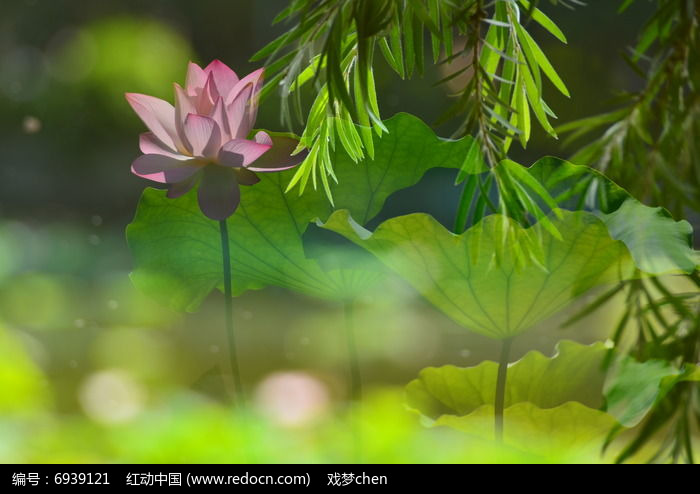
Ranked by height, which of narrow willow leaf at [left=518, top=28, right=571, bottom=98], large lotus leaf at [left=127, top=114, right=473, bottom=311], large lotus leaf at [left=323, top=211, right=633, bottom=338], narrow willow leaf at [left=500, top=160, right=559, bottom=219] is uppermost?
narrow willow leaf at [left=518, top=28, right=571, bottom=98]

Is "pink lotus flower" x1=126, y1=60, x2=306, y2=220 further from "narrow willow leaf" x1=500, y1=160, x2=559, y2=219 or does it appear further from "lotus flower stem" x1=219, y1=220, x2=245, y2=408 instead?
"narrow willow leaf" x1=500, y1=160, x2=559, y2=219

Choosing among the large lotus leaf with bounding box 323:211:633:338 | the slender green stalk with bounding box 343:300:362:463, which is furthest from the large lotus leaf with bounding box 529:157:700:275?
the slender green stalk with bounding box 343:300:362:463

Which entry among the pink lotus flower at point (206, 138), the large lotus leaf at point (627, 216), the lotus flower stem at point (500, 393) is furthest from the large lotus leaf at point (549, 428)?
the pink lotus flower at point (206, 138)

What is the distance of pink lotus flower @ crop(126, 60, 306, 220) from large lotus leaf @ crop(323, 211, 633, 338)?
0.22 feet

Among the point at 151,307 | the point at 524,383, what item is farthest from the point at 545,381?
the point at 151,307

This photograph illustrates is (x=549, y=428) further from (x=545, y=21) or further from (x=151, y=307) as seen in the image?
(x=151, y=307)

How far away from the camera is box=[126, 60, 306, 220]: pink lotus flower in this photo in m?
0.40

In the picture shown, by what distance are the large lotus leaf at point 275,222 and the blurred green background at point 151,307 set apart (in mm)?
51

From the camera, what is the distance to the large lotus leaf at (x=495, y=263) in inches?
15.7

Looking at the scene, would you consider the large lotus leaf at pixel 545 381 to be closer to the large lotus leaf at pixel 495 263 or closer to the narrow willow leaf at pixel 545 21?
the large lotus leaf at pixel 495 263

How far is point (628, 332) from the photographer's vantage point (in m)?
0.56
